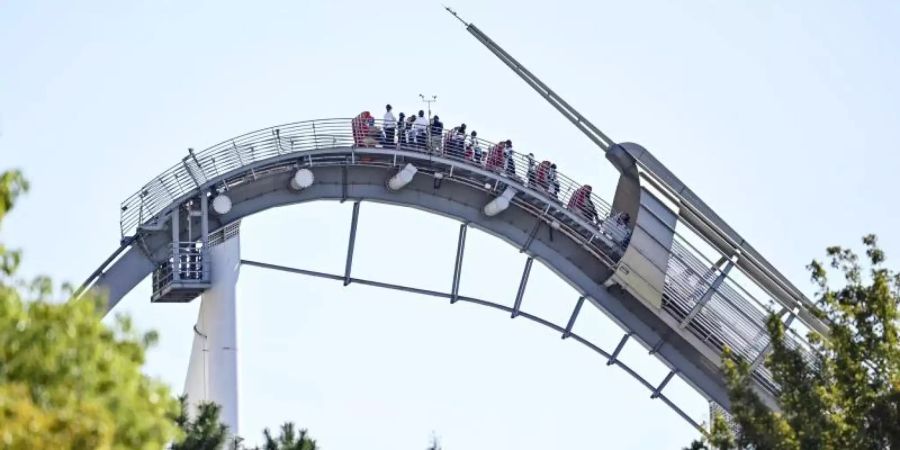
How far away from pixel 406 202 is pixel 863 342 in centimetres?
1255

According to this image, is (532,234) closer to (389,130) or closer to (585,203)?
(585,203)

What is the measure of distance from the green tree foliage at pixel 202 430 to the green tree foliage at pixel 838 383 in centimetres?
820

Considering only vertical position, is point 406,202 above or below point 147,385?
above

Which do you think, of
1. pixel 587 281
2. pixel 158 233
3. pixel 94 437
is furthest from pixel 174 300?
pixel 94 437

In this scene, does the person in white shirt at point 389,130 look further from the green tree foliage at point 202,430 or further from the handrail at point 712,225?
the green tree foliage at point 202,430

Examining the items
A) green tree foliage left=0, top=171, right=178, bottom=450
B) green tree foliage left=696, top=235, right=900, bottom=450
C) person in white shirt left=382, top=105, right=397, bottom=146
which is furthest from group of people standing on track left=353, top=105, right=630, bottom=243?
green tree foliage left=0, top=171, right=178, bottom=450

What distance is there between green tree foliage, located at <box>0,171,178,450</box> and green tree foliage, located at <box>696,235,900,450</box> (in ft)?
42.2

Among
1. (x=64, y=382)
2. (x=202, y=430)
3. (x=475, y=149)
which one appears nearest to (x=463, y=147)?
(x=475, y=149)

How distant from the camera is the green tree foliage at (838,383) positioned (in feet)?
100

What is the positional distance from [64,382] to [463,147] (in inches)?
895

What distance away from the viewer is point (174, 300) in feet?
128

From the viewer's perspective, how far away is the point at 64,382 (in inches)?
774

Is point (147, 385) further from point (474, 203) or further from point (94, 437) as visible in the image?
point (474, 203)

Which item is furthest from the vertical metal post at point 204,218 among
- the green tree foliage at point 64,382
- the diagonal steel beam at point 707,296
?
the green tree foliage at point 64,382
